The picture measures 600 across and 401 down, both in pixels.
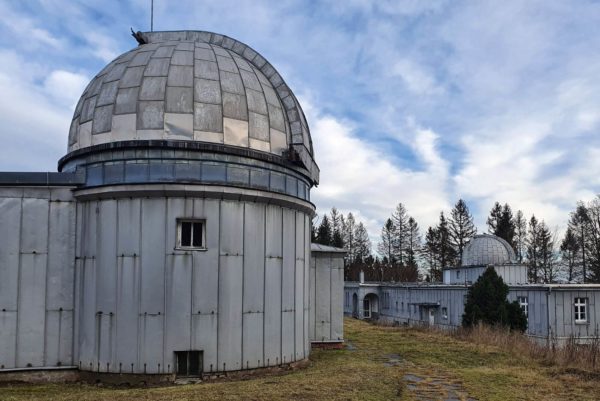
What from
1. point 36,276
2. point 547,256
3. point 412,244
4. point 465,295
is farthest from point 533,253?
point 36,276

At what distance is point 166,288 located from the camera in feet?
39.8

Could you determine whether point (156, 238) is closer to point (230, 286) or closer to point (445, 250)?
point (230, 286)

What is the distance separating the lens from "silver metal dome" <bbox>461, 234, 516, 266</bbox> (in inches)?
1620

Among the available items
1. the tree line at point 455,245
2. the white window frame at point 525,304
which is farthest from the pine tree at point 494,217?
the white window frame at point 525,304

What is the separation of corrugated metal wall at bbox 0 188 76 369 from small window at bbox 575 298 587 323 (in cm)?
2511

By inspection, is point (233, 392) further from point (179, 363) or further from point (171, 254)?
point (171, 254)

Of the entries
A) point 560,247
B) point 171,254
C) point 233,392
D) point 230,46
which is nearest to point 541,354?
point 233,392

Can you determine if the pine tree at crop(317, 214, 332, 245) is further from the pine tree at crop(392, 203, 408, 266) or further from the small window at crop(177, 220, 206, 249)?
the small window at crop(177, 220, 206, 249)

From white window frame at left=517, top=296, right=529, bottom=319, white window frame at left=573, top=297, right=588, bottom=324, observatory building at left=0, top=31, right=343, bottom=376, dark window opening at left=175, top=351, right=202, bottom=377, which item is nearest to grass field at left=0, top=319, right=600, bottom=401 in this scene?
dark window opening at left=175, top=351, right=202, bottom=377

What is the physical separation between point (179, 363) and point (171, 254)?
8.27ft

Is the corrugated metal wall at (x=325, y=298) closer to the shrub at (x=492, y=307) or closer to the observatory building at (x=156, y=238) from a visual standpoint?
the observatory building at (x=156, y=238)

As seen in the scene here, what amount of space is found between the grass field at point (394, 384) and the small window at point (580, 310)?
14.4 m

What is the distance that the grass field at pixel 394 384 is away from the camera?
9977mm

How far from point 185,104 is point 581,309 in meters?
24.5
